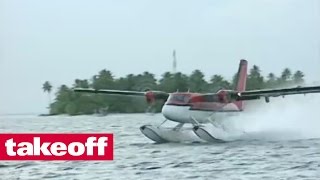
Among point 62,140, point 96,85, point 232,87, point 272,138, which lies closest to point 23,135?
point 62,140

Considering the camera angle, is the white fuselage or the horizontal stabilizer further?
the white fuselage

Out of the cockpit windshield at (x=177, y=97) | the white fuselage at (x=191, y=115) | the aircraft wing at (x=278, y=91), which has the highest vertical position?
the aircraft wing at (x=278, y=91)

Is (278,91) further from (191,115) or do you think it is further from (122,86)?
(191,115)

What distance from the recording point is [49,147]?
2.26 metres

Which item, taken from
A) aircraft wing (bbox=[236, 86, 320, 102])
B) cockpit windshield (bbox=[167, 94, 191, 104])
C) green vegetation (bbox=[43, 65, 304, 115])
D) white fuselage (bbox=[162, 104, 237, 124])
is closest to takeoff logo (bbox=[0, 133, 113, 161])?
green vegetation (bbox=[43, 65, 304, 115])

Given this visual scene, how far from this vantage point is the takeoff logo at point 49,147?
2.25 metres

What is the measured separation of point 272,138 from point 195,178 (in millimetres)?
3192

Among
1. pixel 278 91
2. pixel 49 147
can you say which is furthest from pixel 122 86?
pixel 278 91

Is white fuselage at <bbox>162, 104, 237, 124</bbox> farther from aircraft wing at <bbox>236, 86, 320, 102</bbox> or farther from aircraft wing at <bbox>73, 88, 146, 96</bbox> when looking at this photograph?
aircraft wing at <bbox>73, 88, 146, 96</bbox>

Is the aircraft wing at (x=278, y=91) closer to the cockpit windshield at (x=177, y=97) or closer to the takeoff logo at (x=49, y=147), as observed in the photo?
the cockpit windshield at (x=177, y=97)

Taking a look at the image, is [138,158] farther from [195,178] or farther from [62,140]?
[62,140]

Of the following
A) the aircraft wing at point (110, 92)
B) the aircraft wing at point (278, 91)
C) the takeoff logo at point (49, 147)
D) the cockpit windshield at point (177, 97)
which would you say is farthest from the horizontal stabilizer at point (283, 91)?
the takeoff logo at point (49, 147)

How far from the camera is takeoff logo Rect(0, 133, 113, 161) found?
2248 mm

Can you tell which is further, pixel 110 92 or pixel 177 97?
pixel 177 97
